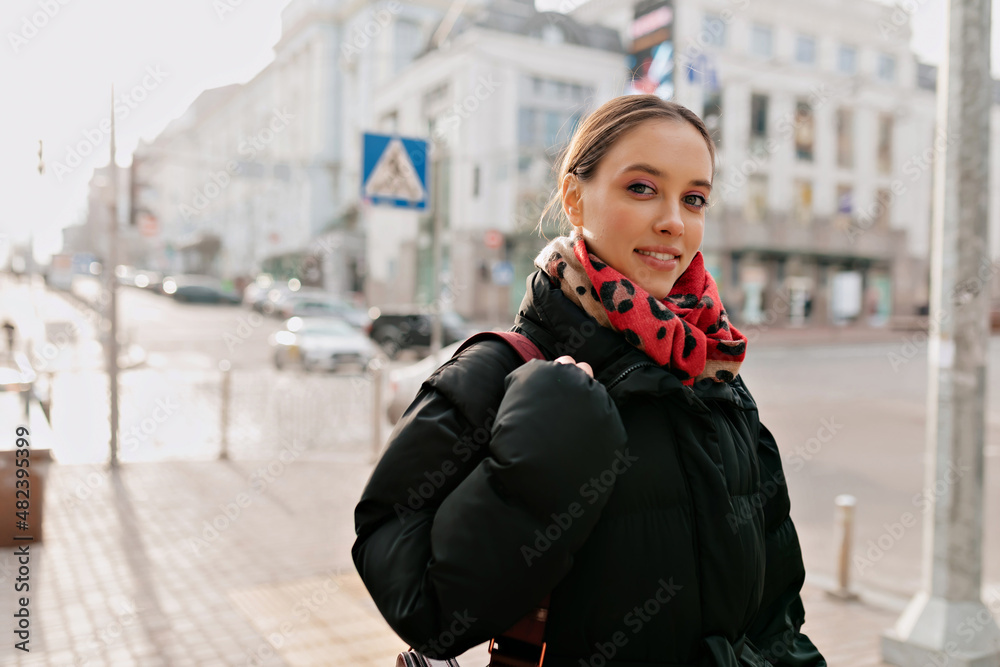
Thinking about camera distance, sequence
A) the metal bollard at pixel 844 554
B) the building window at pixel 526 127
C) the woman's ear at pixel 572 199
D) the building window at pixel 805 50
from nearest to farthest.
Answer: the woman's ear at pixel 572 199
the metal bollard at pixel 844 554
the building window at pixel 526 127
the building window at pixel 805 50

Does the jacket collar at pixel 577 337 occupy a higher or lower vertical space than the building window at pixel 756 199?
lower

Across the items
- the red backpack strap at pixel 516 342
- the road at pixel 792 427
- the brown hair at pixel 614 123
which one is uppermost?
the brown hair at pixel 614 123

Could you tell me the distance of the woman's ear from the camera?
1708 millimetres

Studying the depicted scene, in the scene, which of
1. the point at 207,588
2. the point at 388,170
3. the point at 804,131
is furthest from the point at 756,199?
the point at 207,588

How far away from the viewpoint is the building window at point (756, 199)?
39.4m

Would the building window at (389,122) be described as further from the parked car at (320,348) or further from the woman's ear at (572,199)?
the woman's ear at (572,199)

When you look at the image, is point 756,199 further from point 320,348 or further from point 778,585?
point 778,585

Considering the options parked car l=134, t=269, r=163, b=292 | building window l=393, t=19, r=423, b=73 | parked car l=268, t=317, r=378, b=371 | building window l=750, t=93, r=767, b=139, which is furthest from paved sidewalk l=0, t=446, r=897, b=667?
parked car l=134, t=269, r=163, b=292

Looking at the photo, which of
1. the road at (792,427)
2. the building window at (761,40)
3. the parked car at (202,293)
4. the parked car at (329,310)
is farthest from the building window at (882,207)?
the parked car at (202,293)

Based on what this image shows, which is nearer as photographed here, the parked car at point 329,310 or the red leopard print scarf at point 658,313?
the red leopard print scarf at point 658,313

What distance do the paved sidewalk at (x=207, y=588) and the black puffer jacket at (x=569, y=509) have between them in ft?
9.00

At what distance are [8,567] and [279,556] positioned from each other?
5.32 ft

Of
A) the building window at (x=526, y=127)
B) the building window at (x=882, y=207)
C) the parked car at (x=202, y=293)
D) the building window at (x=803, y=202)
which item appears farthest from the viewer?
the parked car at (x=202, y=293)

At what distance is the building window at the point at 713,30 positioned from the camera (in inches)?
1432
